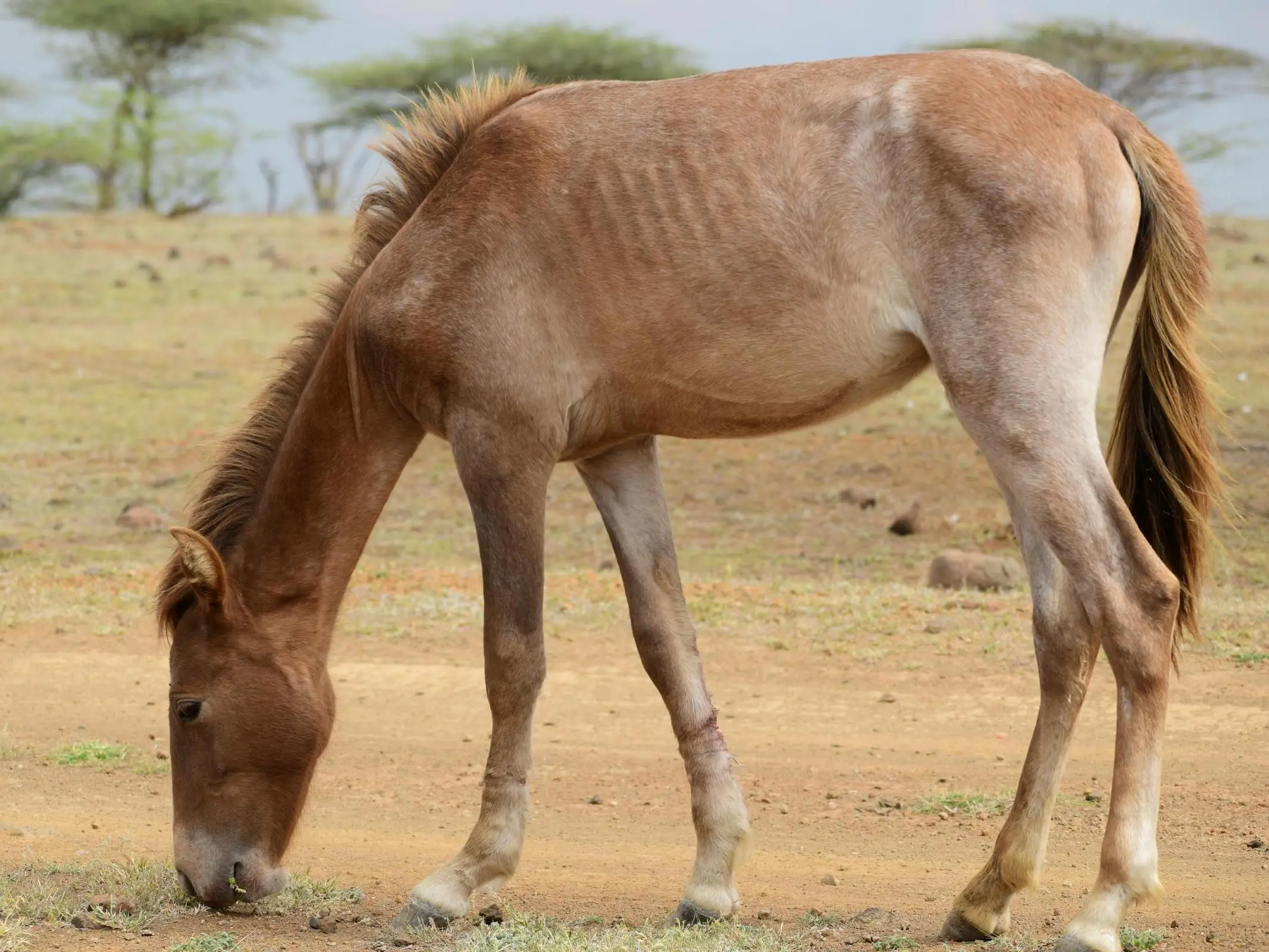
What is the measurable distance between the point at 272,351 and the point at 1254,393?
407 inches

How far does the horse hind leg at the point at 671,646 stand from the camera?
447 centimetres

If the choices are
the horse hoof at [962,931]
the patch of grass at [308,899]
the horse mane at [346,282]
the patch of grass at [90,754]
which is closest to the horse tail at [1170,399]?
the horse hoof at [962,931]

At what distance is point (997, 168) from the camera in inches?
155

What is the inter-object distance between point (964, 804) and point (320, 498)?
8.50 ft

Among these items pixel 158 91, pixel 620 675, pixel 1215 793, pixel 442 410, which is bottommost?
pixel 158 91

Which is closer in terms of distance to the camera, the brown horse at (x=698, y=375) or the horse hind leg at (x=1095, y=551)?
the horse hind leg at (x=1095, y=551)

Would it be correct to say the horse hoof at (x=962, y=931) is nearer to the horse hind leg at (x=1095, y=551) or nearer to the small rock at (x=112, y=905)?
the horse hind leg at (x=1095, y=551)

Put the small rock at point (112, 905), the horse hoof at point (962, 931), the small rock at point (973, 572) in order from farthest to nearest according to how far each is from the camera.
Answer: the small rock at point (973, 572)
the small rock at point (112, 905)
the horse hoof at point (962, 931)

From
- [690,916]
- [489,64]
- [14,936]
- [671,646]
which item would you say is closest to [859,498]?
[671,646]

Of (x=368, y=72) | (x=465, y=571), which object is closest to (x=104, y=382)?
(x=465, y=571)

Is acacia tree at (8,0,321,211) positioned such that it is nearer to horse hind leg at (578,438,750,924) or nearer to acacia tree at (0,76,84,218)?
acacia tree at (0,76,84,218)

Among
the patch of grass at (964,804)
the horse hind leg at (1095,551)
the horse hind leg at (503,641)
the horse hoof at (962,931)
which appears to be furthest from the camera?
the patch of grass at (964,804)

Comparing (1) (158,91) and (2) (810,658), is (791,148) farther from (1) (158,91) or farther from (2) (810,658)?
(1) (158,91)

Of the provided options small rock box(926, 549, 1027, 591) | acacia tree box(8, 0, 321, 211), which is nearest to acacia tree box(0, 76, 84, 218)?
acacia tree box(8, 0, 321, 211)
